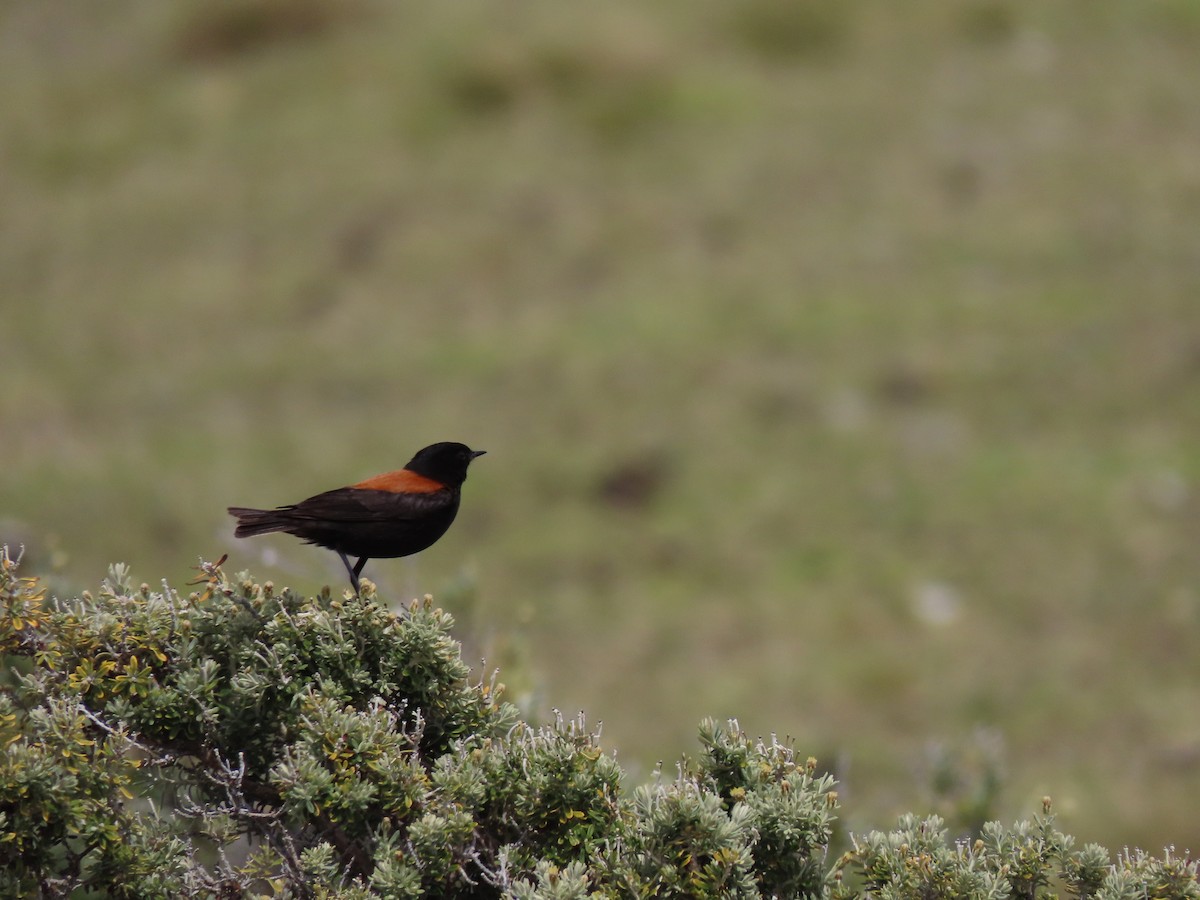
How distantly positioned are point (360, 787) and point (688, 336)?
99.0 ft

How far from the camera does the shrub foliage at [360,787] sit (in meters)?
6.11

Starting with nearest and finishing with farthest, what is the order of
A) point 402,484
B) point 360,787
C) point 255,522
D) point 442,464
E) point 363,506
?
point 360,787, point 255,522, point 363,506, point 402,484, point 442,464

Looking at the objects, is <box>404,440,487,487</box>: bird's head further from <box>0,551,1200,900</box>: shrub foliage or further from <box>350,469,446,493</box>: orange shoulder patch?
<box>0,551,1200,900</box>: shrub foliage

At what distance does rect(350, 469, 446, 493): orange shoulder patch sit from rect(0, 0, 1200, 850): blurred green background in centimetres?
714

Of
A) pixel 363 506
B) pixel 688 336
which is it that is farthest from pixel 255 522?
pixel 688 336

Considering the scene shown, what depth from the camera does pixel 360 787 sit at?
6129 mm

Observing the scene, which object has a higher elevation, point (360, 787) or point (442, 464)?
point (442, 464)

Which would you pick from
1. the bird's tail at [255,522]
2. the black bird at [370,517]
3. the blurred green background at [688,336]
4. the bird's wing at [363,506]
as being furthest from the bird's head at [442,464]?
the blurred green background at [688,336]

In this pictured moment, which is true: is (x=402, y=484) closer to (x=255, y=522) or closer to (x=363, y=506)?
(x=363, y=506)

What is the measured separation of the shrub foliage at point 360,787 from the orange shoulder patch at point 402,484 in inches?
69.7

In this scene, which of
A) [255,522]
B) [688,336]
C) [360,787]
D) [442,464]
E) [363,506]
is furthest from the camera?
[688,336]

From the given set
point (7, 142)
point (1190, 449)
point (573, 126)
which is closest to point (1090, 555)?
point (1190, 449)

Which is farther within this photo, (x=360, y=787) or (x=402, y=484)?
(x=402, y=484)

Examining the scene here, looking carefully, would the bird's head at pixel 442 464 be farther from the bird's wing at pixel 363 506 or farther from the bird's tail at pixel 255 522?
the bird's tail at pixel 255 522
